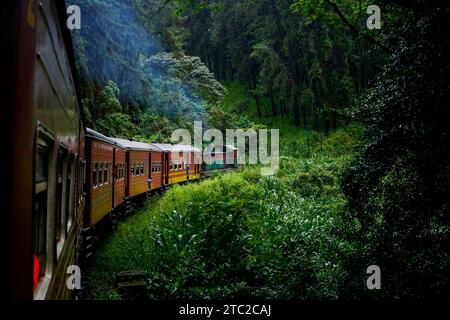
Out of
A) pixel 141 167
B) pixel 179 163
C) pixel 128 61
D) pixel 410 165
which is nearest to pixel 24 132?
pixel 410 165

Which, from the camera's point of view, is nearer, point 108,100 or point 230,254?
point 230,254

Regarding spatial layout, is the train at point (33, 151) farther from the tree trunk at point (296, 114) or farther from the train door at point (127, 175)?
the tree trunk at point (296, 114)

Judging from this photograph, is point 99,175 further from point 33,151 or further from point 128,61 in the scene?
point 128,61

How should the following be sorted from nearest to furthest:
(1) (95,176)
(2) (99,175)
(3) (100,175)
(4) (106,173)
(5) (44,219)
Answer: (5) (44,219) < (1) (95,176) < (2) (99,175) < (3) (100,175) < (4) (106,173)

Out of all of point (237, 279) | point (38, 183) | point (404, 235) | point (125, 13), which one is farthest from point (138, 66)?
point (38, 183)

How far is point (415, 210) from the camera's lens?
5.16 metres

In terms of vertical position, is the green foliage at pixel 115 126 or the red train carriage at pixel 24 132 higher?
the green foliage at pixel 115 126

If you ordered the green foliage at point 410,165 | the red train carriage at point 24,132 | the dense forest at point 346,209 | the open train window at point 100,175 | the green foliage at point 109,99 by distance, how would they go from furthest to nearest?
the green foliage at point 109,99
the open train window at point 100,175
the dense forest at point 346,209
the green foliage at point 410,165
the red train carriage at point 24,132

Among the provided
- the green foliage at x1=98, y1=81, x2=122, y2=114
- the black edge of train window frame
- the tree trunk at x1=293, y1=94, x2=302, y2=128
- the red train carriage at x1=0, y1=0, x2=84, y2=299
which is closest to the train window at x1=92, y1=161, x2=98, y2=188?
the black edge of train window frame

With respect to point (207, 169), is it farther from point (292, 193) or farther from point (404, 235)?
point (404, 235)

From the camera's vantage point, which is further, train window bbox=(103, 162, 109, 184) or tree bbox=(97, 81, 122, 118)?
tree bbox=(97, 81, 122, 118)

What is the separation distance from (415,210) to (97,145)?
22.7 feet

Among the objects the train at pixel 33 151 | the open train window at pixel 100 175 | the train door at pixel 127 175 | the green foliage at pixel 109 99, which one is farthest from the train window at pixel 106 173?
the green foliage at pixel 109 99

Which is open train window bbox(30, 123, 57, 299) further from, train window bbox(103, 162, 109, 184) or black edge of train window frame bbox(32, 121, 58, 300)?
train window bbox(103, 162, 109, 184)
